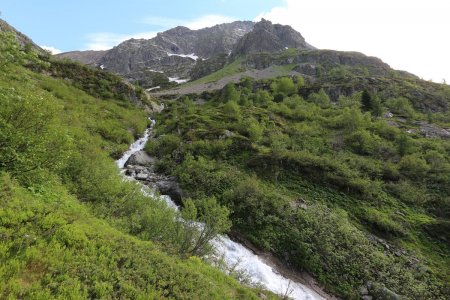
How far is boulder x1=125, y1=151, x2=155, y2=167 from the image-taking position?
1556 inches

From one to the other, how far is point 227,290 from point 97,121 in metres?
40.4

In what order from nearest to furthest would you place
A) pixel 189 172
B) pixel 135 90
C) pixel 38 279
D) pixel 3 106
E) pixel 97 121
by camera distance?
pixel 38 279 < pixel 3 106 < pixel 189 172 < pixel 97 121 < pixel 135 90

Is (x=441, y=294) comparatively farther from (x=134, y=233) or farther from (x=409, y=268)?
(x=134, y=233)

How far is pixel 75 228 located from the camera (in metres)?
11.9

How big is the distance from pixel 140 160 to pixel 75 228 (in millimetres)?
28895

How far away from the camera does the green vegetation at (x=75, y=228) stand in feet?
30.8

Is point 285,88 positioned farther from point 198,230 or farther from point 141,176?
point 198,230

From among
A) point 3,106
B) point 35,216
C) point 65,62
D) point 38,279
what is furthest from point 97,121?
point 38,279

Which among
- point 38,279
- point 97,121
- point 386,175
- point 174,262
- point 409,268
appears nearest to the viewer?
point 38,279

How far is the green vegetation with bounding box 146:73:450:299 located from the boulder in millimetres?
2128

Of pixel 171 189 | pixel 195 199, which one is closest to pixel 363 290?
pixel 195 199

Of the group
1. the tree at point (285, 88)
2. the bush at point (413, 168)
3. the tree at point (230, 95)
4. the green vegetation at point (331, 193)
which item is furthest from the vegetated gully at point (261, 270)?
the tree at point (285, 88)

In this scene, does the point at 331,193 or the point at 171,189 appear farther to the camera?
the point at 331,193

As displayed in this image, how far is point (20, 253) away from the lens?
368 inches
